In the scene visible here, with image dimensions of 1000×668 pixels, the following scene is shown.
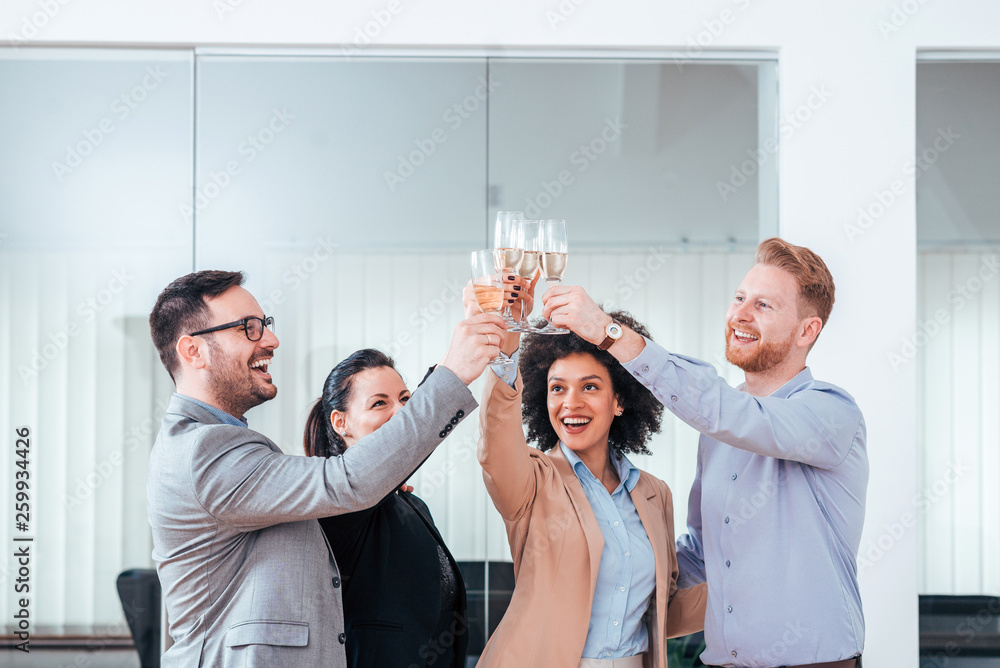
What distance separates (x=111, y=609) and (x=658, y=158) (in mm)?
2704

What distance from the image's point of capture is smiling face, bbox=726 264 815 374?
2.05 m

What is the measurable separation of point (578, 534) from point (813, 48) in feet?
7.02

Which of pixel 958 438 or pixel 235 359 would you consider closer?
pixel 235 359

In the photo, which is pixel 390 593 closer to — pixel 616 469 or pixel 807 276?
pixel 616 469

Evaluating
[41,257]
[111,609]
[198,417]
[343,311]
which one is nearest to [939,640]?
[343,311]

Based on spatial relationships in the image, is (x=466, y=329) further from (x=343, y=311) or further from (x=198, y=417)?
(x=343, y=311)

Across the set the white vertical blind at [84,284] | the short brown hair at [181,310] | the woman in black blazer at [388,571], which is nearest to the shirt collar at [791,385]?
the woman in black blazer at [388,571]

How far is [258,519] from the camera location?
5.29 feet

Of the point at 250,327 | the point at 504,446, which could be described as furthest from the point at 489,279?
the point at 250,327

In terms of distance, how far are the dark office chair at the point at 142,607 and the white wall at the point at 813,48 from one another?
80.1 inches

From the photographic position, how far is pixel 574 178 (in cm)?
309

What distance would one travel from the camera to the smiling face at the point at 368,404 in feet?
6.98

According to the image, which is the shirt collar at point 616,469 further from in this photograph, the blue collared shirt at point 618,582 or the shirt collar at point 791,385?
the shirt collar at point 791,385

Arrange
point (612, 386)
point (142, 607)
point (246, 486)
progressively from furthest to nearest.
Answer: point (142, 607) < point (612, 386) < point (246, 486)
